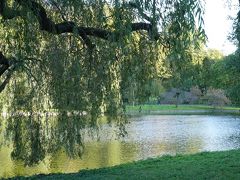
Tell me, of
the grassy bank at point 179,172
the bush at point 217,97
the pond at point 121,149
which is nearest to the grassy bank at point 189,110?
the bush at point 217,97

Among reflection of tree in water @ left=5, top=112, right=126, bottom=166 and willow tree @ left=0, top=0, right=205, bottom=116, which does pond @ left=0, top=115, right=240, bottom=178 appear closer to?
reflection of tree in water @ left=5, top=112, right=126, bottom=166

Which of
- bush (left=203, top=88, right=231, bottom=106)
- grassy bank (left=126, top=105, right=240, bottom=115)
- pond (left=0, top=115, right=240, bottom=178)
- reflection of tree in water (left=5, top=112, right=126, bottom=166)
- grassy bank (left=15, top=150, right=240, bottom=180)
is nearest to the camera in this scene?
reflection of tree in water (left=5, top=112, right=126, bottom=166)

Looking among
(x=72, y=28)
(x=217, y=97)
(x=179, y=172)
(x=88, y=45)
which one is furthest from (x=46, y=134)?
(x=217, y=97)

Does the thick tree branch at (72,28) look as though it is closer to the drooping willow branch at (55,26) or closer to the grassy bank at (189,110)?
the drooping willow branch at (55,26)

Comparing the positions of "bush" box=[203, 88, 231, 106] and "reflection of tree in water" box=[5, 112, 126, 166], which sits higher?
"bush" box=[203, 88, 231, 106]

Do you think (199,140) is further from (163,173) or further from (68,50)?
(68,50)

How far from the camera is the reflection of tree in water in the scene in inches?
313

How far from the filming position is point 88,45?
287 inches

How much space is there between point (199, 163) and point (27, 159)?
13.8ft

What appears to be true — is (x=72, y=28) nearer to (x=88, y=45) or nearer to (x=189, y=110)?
(x=88, y=45)

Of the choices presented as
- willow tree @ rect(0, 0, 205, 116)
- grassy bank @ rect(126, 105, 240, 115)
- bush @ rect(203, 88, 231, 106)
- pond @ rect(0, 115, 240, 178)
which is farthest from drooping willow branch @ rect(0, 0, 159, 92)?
bush @ rect(203, 88, 231, 106)

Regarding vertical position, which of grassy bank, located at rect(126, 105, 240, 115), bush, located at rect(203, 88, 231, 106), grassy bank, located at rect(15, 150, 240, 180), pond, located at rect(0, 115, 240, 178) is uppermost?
bush, located at rect(203, 88, 231, 106)

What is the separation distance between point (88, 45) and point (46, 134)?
2.32 metres

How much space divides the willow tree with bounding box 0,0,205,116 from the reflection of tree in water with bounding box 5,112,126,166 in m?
0.31
